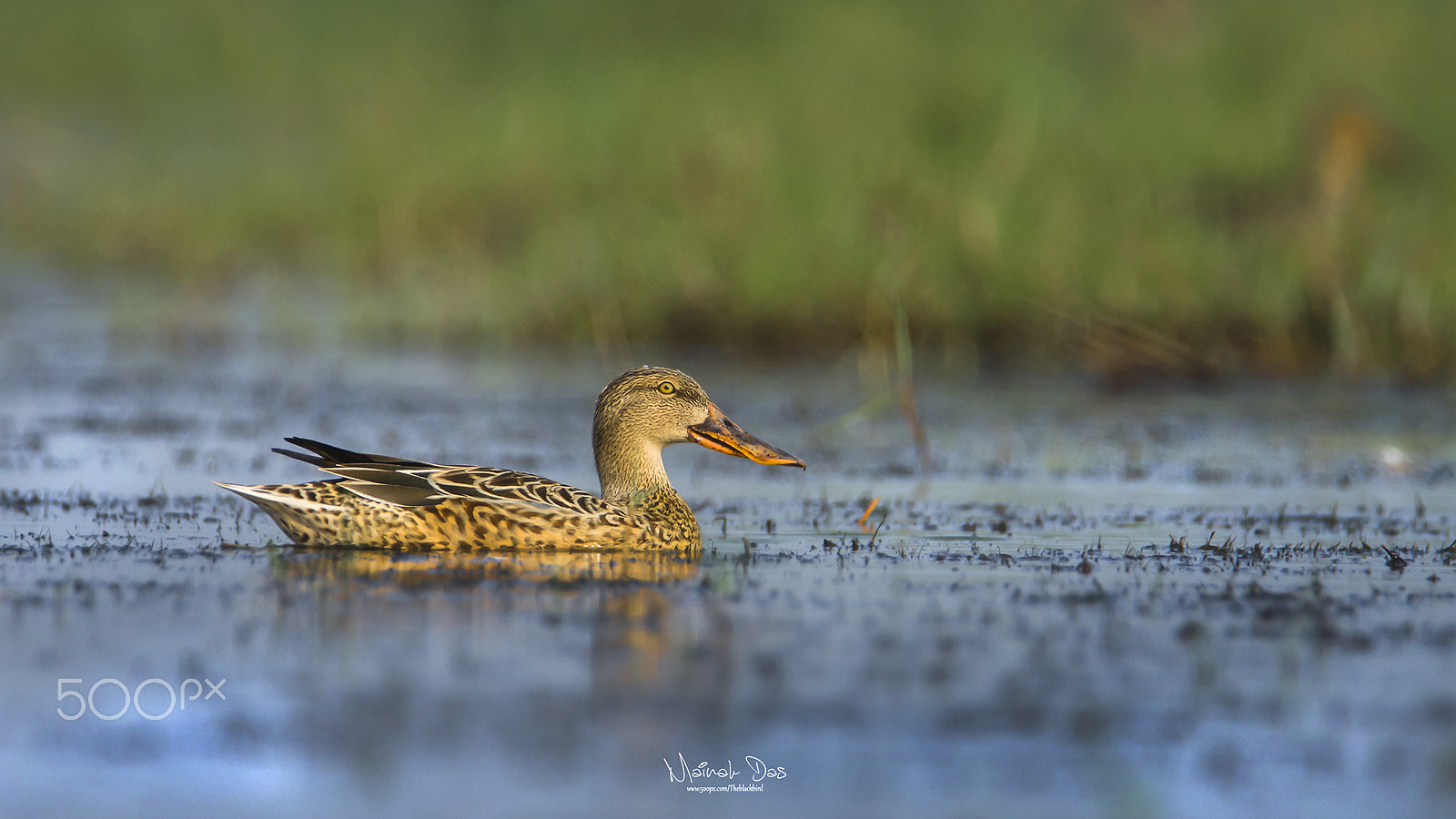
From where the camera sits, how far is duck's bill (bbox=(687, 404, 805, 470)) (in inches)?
326

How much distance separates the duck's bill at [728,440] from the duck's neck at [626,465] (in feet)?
0.65

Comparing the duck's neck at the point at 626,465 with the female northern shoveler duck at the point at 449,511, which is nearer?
the female northern shoveler duck at the point at 449,511

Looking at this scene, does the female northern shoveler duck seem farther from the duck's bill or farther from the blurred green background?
the blurred green background

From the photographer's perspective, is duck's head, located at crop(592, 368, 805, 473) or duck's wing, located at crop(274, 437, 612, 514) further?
duck's head, located at crop(592, 368, 805, 473)

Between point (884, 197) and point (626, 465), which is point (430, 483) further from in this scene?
point (884, 197)

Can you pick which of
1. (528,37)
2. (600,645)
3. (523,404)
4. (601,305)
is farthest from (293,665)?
(528,37)

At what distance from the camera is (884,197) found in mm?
15469

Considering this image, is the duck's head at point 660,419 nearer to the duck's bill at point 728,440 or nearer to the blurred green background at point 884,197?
the duck's bill at point 728,440

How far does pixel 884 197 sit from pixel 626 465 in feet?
25.3

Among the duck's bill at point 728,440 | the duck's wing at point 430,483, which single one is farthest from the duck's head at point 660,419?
the duck's wing at point 430,483

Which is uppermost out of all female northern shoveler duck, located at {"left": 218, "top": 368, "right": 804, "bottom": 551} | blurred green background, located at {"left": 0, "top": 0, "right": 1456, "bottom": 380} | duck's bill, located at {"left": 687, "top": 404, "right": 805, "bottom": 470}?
blurred green background, located at {"left": 0, "top": 0, "right": 1456, "bottom": 380}

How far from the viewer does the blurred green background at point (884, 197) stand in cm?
1419

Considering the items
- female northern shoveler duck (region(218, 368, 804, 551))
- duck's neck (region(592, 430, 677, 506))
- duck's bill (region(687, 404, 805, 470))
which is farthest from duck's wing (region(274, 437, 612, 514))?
duck's bill (region(687, 404, 805, 470))

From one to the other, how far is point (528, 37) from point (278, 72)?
11.4ft
